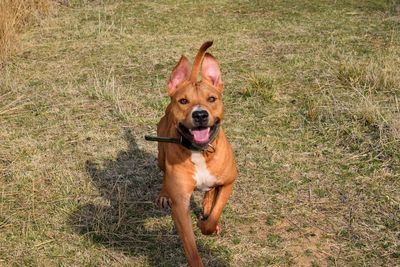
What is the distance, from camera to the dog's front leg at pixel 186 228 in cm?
366

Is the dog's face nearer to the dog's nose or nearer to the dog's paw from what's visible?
the dog's nose

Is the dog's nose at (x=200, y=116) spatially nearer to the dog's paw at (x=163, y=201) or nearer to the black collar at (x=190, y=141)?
the black collar at (x=190, y=141)

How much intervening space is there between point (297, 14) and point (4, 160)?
7259mm

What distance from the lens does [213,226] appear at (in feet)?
13.1

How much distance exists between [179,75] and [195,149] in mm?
644

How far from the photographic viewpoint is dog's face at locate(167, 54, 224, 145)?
12.2 ft

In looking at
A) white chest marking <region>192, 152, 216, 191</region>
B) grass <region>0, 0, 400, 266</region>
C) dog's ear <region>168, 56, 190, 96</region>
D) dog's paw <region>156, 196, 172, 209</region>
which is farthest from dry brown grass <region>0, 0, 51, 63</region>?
white chest marking <region>192, 152, 216, 191</region>

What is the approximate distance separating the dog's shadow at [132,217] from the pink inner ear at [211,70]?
4.21 ft

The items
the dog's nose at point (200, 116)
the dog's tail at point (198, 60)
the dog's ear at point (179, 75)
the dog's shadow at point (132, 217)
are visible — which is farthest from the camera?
the dog's shadow at point (132, 217)

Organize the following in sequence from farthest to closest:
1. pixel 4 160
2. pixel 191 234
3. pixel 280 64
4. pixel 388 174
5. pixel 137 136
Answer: pixel 280 64 → pixel 137 136 → pixel 4 160 → pixel 388 174 → pixel 191 234

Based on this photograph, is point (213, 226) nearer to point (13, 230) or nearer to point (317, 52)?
point (13, 230)

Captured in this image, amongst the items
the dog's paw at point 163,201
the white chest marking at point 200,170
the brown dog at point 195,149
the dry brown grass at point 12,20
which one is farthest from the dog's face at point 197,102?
the dry brown grass at point 12,20

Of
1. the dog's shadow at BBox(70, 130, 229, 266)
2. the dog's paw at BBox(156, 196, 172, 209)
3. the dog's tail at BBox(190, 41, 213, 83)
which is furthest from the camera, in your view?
the dog's paw at BBox(156, 196, 172, 209)

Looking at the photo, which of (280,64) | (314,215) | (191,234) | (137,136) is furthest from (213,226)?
(280,64)
